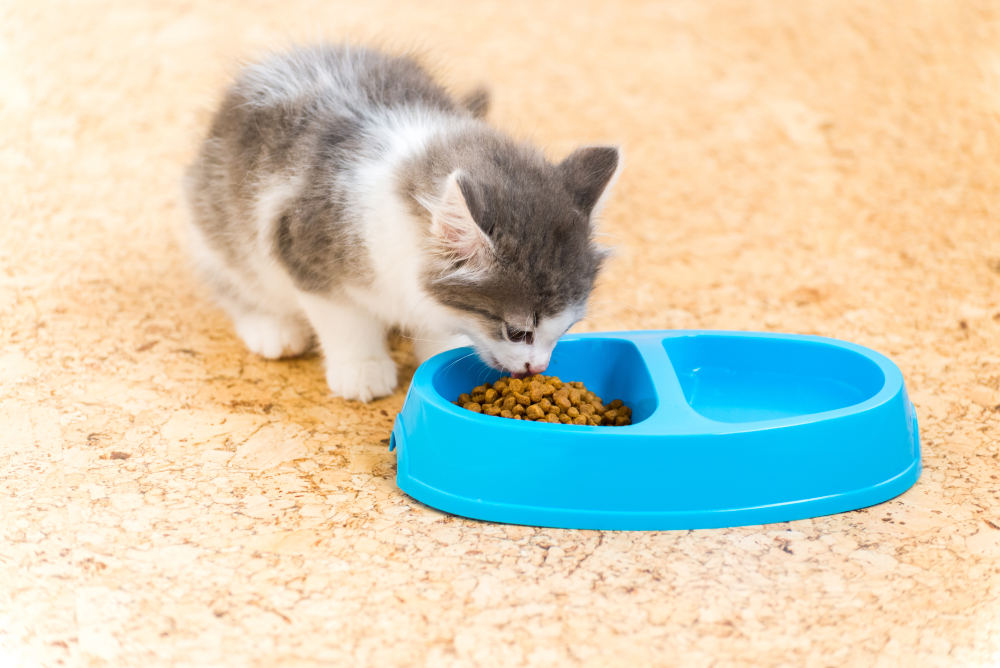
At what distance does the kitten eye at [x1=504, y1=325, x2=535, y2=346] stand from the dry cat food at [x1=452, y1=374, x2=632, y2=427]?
10 centimetres

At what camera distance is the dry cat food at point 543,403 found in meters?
2.12

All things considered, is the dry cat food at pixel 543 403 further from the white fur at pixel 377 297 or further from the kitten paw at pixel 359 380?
the kitten paw at pixel 359 380

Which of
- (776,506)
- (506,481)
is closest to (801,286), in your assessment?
(776,506)

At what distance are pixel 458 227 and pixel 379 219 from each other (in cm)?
35

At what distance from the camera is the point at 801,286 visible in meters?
3.40

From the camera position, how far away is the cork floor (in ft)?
5.66

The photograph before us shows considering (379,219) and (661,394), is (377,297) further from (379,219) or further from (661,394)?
(661,394)

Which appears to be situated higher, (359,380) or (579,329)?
(359,380)

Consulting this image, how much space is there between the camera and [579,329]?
3.17 m

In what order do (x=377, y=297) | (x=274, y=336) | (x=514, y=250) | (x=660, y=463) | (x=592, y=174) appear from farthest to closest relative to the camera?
(x=274, y=336) → (x=377, y=297) → (x=592, y=174) → (x=514, y=250) → (x=660, y=463)

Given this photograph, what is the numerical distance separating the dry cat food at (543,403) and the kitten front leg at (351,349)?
1.56ft

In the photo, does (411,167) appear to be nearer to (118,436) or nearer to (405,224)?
(405,224)

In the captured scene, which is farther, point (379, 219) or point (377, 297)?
point (377, 297)

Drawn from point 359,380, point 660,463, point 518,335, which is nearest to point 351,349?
point 359,380
